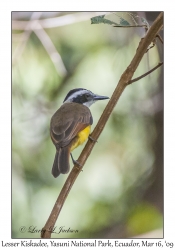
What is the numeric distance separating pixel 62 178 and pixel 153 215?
421mm

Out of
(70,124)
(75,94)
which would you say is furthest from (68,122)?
(75,94)

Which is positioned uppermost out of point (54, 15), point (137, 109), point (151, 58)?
point (54, 15)

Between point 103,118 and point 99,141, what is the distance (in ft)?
0.60

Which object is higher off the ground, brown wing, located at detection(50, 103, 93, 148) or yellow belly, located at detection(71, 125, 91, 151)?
brown wing, located at detection(50, 103, 93, 148)

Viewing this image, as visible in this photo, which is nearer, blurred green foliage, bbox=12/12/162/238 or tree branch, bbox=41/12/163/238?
tree branch, bbox=41/12/163/238

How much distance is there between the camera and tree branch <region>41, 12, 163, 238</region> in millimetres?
1784

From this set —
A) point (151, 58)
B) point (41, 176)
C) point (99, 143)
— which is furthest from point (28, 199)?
point (151, 58)

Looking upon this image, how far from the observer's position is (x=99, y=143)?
1.96m

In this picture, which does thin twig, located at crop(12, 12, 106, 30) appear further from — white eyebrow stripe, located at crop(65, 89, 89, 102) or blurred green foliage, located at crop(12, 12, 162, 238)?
white eyebrow stripe, located at crop(65, 89, 89, 102)

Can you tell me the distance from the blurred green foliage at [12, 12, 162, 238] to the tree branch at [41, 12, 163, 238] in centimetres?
5

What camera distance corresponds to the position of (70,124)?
6.21ft

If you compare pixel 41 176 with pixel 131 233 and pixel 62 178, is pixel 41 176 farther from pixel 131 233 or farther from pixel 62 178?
pixel 131 233

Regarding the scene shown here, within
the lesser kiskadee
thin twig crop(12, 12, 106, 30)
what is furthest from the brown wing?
thin twig crop(12, 12, 106, 30)

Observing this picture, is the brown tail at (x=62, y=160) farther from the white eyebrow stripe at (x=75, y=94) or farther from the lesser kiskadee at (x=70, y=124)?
the white eyebrow stripe at (x=75, y=94)
